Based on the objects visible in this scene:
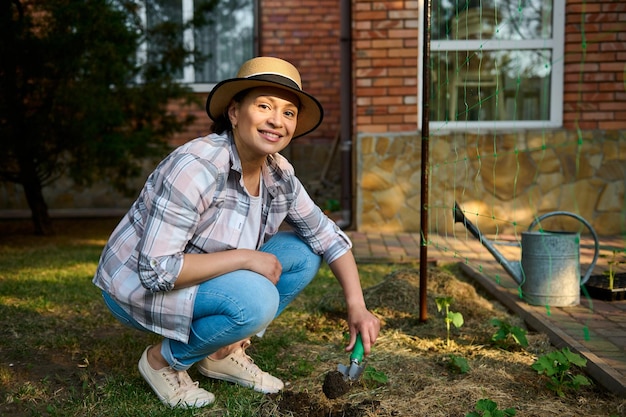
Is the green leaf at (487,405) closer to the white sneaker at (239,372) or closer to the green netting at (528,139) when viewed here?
the white sneaker at (239,372)

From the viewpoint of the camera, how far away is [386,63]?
6.25m

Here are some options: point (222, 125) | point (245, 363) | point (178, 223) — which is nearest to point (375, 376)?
point (245, 363)

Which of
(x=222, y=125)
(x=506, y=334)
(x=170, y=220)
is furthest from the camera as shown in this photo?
(x=506, y=334)

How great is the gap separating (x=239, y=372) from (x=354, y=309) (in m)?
0.56

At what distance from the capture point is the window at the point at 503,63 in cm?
634

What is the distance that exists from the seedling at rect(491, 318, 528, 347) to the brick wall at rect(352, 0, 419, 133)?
354cm

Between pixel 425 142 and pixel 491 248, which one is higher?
pixel 425 142

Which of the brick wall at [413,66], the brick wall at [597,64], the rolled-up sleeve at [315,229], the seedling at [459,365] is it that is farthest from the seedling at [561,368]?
the brick wall at [597,64]

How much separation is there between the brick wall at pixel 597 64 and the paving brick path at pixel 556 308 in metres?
1.17

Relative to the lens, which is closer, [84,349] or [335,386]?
[335,386]

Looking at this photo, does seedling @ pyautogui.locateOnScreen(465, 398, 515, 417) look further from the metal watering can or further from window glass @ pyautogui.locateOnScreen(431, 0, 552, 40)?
window glass @ pyautogui.locateOnScreen(431, 0, 552, 40)

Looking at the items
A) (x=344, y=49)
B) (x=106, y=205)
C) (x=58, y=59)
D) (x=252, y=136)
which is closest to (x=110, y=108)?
(x=58, y=59)

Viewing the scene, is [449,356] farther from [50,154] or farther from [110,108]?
[50,154]

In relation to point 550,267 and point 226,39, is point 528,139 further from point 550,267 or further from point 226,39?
point 226,39
